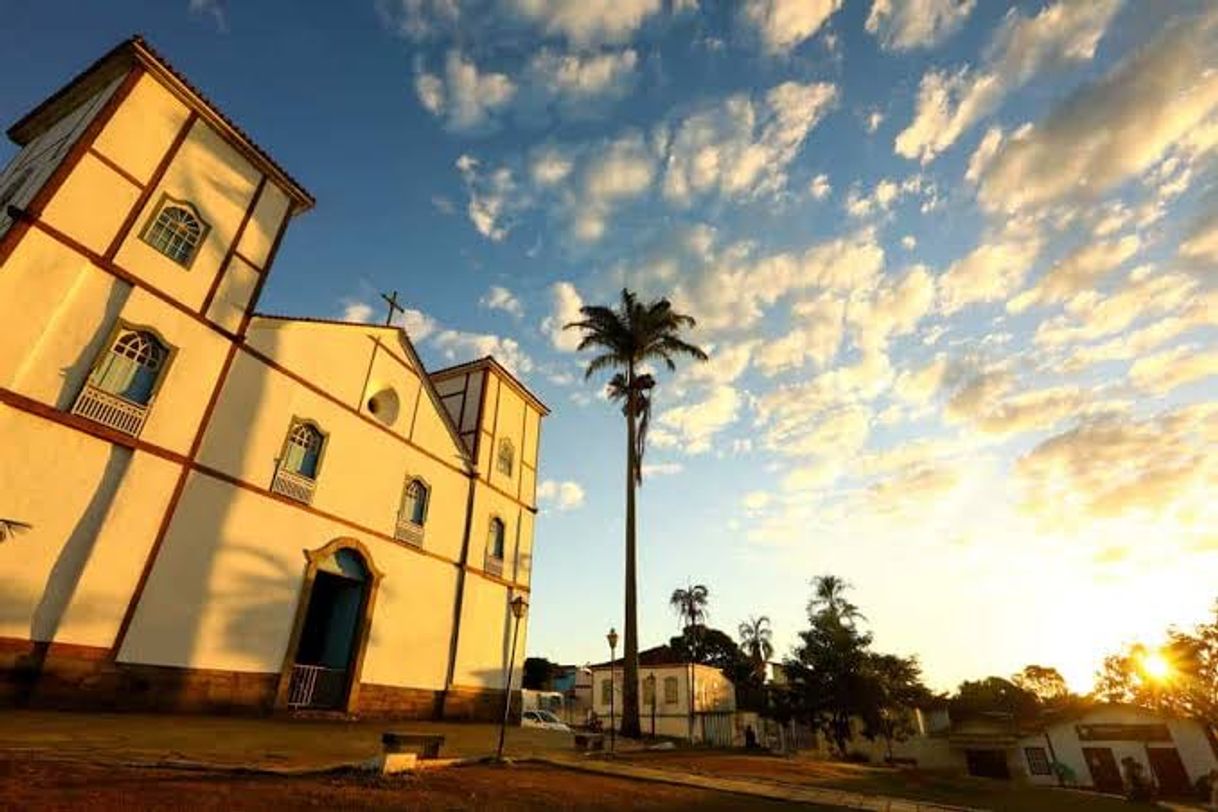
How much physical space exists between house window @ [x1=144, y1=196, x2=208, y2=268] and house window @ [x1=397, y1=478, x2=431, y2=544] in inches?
338

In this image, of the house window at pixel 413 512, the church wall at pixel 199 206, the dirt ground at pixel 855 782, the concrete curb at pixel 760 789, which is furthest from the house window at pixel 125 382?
the dirt ground at pixel 855 782

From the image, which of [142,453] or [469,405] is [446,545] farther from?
[142,453]

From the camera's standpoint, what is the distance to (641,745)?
16.8 m

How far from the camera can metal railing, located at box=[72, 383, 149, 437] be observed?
10.8 meters

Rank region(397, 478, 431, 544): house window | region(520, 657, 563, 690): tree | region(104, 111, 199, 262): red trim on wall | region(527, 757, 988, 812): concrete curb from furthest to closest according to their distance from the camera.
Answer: region(520, 657, 563, 690): tree → region(397, 478, 431, 544): house window → region(104, 111, 199, 262): red trim on wall → region(527, 757, 988, 812): concrete curb

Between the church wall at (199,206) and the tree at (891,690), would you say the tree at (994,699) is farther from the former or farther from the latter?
the church wall at (199,206)

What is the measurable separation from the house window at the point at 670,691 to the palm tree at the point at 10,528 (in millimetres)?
35261

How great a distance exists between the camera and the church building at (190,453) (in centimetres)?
1015

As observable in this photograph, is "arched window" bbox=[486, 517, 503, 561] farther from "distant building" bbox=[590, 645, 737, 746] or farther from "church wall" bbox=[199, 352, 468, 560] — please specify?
"distant building" bbox=[590, 645, 737, 746]

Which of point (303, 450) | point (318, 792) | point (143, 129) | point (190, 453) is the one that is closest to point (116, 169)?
point (143, 129)

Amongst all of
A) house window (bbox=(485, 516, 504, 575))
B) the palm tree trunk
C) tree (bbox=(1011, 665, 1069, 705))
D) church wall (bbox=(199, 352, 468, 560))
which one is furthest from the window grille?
tree (bbox=(1011, 665, 1069, 705))

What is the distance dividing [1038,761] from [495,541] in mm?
35042

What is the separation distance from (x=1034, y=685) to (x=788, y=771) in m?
84.8

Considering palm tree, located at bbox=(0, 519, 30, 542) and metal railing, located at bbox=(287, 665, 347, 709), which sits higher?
palm tree, located at bbox=(0, 519, 30, 542)
